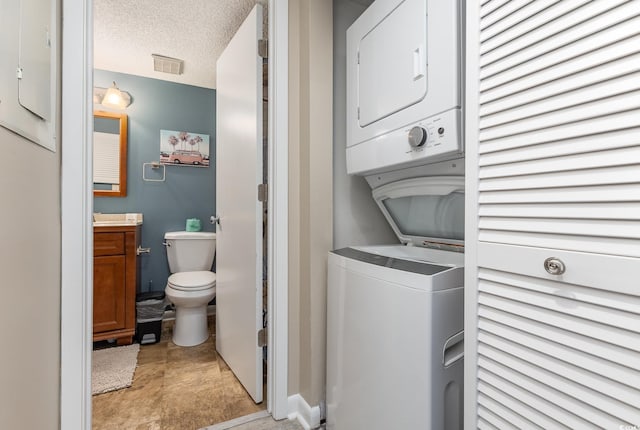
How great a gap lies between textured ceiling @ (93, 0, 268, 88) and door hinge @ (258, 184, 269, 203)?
121 cm

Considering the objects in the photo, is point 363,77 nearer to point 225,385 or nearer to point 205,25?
point 205,25

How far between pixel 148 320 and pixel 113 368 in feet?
1.47

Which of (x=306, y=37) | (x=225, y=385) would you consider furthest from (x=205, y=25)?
(x=225, y=385)

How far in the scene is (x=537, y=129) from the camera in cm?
62

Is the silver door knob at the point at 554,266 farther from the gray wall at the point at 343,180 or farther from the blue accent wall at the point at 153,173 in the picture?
the blue accent wall at the point at 153,173

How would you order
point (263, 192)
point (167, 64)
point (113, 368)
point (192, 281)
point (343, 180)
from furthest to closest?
point (167, 64), point (192, 281), point (113, 368), point (263, 192), point (343, 180)

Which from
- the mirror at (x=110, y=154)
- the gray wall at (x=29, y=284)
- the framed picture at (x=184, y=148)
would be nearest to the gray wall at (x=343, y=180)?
the gray wall at (x=29, y=284)

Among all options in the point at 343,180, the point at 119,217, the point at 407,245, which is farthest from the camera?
the point at 119,217

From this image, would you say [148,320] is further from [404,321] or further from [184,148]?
[404,321]

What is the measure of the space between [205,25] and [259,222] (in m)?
1.57

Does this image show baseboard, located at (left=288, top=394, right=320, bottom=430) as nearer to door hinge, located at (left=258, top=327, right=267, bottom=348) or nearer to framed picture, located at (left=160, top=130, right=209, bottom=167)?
door hinge, located at (left=258, top=327, right=267, bottom=348)

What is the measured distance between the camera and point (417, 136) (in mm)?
971

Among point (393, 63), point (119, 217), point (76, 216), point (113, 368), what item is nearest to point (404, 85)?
point (393, 63)

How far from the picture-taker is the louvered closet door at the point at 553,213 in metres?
0.50
